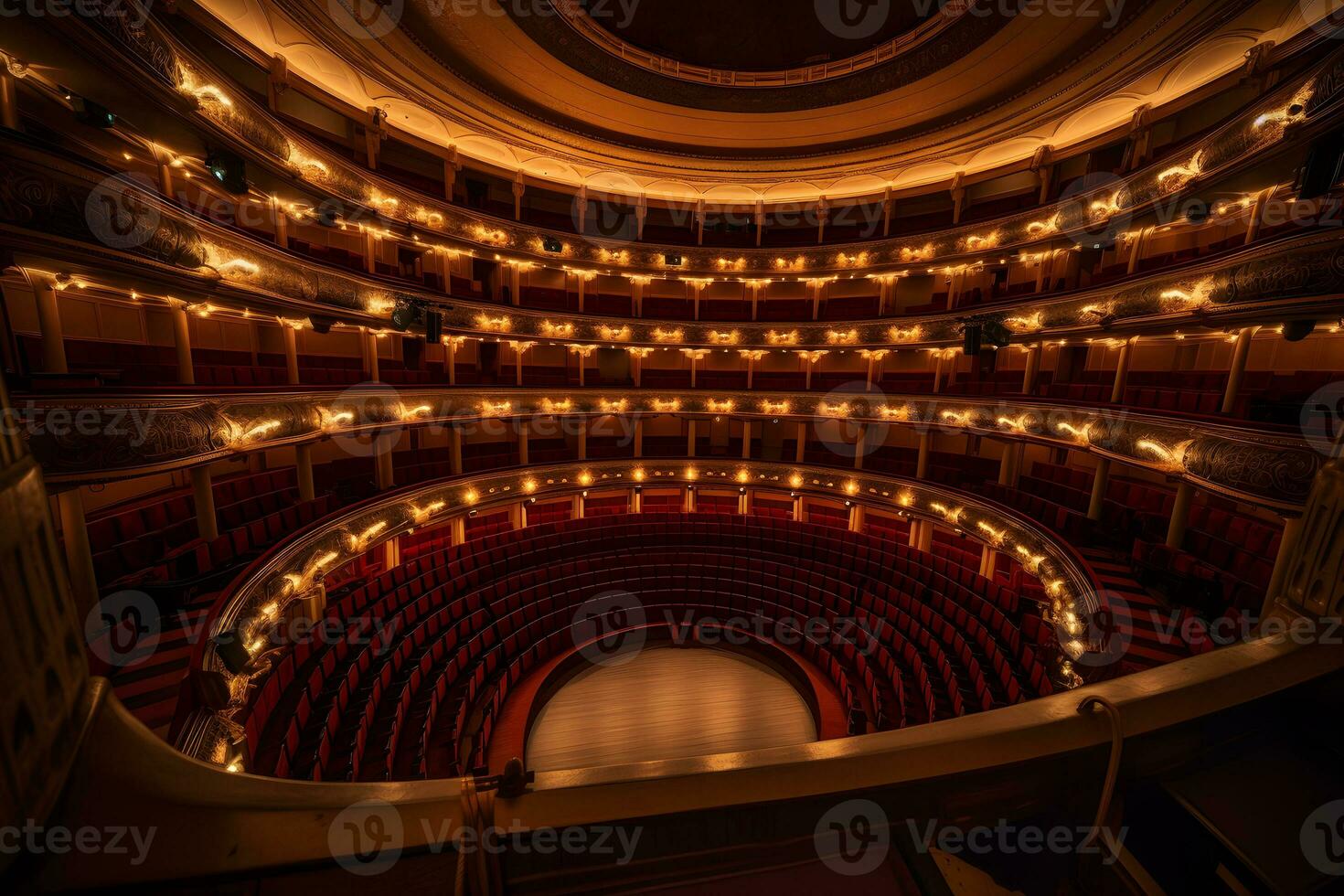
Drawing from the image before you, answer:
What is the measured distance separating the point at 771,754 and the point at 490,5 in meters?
14.3

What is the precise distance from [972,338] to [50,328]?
57.3ft

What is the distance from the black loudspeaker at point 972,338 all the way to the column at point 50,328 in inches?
674

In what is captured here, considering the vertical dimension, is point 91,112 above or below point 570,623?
above

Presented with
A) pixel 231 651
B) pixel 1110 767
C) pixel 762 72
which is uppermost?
pixel 762 72

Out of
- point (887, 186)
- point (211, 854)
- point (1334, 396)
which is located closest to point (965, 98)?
point (887, 186)

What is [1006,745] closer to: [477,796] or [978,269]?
[477,796]

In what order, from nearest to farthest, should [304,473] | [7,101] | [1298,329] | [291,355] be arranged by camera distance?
[7,101] < [1298,329] < [291,355] < [304,473]

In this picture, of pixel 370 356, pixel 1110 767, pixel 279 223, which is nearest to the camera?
pixel 1110 767

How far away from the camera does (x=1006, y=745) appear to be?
1435 millimetres

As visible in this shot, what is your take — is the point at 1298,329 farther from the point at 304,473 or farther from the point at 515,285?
the point at 515,285

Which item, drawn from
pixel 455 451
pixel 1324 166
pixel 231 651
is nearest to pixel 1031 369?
pixel 1324 166

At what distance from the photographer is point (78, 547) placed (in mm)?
5621

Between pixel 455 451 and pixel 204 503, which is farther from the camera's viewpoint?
pixel 455 451

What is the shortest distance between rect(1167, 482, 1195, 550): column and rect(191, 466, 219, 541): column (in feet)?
54.7
